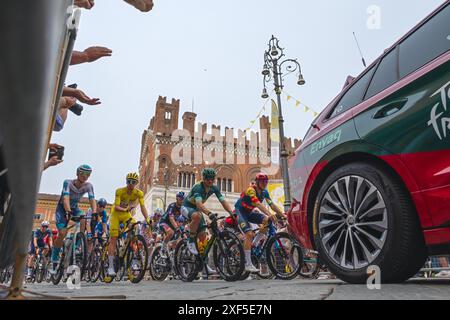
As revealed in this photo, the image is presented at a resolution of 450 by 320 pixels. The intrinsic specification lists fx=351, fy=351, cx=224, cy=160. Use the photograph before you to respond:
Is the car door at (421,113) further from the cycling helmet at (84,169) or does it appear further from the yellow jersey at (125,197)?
the cycling helmet at (84,169)

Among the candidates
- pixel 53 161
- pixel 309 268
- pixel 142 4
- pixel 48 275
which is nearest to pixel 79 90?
pixel 53 161

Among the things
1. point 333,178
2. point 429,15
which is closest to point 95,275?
point 333,178

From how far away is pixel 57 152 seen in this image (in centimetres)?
385

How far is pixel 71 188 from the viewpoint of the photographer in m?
7.14

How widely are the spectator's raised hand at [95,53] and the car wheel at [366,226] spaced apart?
204 centimetres

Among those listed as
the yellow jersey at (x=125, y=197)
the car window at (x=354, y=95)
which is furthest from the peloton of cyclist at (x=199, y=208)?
the car window at (x=354, y=95)

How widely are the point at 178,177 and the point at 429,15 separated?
122 ft

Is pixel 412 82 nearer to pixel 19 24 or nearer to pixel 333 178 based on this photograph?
pixel 333 178

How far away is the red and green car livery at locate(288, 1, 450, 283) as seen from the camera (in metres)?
2.22

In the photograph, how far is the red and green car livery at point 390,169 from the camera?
7.30 feet

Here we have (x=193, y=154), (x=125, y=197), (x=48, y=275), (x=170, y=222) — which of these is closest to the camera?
(x=125, y=197)

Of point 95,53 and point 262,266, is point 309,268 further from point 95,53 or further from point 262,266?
point 95,53

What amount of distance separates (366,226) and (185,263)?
15.1 ft

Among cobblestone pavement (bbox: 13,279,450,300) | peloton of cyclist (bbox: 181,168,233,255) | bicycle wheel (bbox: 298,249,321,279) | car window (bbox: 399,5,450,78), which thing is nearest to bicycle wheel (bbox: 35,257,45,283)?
peloton of cyclist (bbox: 181,168,233,255)
